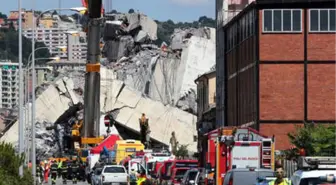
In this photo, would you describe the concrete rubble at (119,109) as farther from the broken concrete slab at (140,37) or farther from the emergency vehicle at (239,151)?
the emergency vehicle at (239,151)

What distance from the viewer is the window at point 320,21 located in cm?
7611

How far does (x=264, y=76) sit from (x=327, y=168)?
52543 mm

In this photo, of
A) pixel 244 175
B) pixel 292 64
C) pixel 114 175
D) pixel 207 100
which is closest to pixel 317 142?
pixel 114 175

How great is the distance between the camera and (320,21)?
2997 inches

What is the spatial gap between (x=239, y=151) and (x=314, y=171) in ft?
66.5

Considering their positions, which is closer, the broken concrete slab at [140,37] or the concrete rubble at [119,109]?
the concrete rubble at [119,109]

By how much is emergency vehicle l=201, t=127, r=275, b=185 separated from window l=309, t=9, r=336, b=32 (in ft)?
106

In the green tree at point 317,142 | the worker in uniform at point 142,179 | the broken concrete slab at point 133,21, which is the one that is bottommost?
the worker in uniform at point 142,179

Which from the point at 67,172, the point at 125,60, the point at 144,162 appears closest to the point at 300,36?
the point at 144,162

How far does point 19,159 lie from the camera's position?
4153cm

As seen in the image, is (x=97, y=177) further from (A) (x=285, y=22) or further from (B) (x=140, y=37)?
(B) (x=140, y=37)

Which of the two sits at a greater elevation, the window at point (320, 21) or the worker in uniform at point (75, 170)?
the window at point (320, 21)

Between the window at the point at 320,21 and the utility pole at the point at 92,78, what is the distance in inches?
663

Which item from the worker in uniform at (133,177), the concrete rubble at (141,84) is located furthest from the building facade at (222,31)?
the concrete rubble at (141,84)
